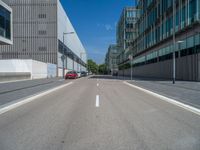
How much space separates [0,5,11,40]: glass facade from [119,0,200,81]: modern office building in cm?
2188

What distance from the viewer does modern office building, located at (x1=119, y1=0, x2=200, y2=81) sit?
28.1 m

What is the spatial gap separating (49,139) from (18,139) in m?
0.68

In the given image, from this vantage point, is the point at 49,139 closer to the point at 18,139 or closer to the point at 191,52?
the point at 18,139

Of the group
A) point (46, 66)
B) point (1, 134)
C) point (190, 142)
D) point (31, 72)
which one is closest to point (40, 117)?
point (1, 134)

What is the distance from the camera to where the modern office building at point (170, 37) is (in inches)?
1105

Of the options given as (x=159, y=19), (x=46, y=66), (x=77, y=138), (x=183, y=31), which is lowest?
(x=77, y=138)

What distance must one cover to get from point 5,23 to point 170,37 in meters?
26.0

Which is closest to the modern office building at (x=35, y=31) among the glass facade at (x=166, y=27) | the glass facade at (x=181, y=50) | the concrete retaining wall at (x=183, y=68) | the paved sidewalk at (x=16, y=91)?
the glass facade at (x=166, y=27)

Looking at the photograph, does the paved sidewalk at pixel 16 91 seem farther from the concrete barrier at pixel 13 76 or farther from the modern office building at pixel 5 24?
the modern office building at pixel 5 24

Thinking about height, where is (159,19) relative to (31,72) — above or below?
above

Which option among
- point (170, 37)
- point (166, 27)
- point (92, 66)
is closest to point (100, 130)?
point (170, 37)

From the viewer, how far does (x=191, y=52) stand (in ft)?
94.8

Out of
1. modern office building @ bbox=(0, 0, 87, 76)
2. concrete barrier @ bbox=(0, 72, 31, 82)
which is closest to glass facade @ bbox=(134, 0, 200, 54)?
modern office building @ bbox=(0, 0, 87, 76)

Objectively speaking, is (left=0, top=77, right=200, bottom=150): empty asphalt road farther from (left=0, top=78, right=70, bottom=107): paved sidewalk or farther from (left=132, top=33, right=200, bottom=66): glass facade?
(left=132, top=33, right=200, bottom=66): glass facade
